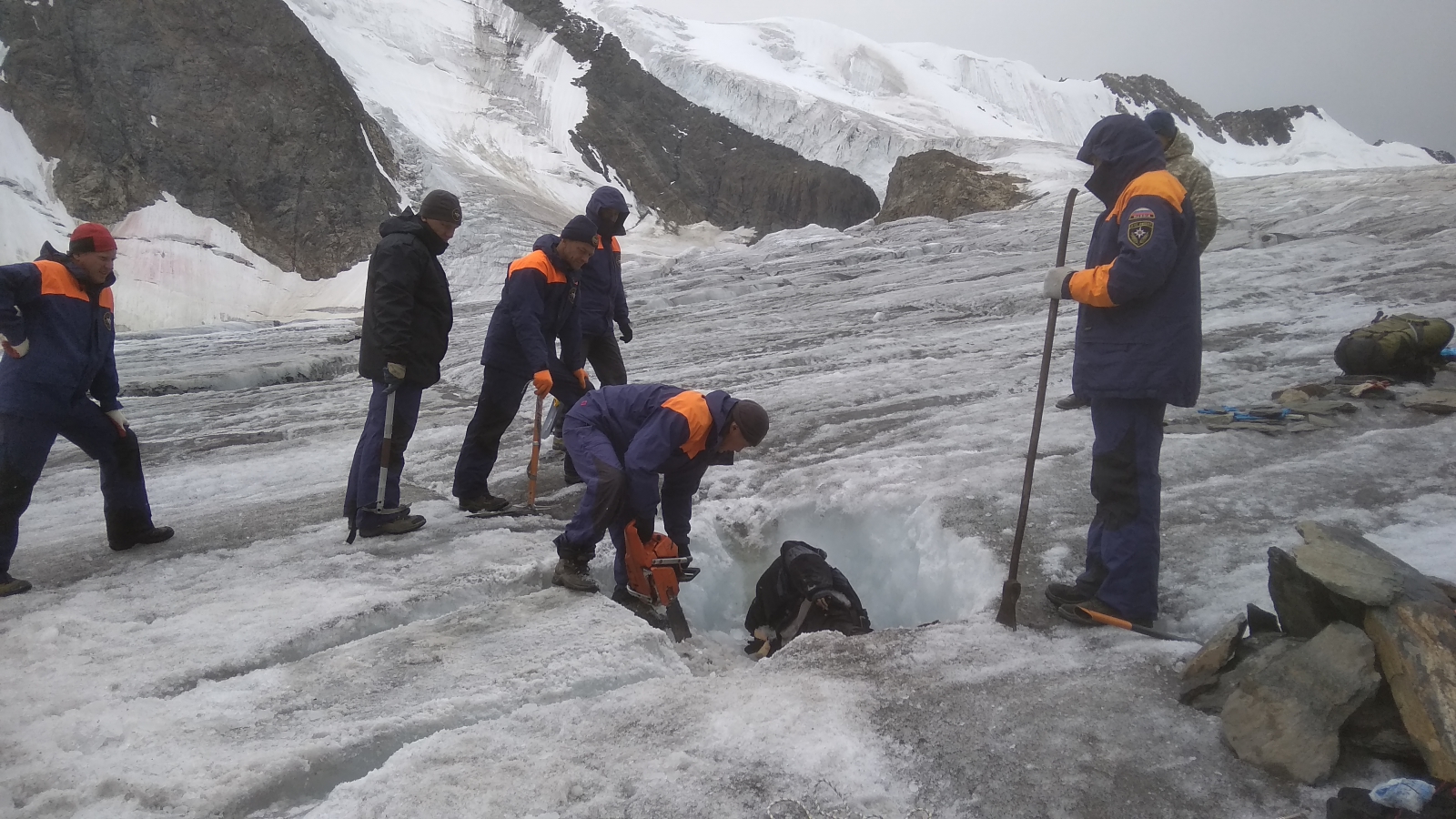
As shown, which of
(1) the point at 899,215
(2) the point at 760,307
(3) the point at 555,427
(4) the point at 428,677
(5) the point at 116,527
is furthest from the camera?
(1) the point at 899,215

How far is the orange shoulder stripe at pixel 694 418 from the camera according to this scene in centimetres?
341

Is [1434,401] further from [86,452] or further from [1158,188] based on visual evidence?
[86,452]

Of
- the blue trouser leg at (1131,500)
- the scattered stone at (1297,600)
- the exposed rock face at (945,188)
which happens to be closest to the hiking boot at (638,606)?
the blue trouser leg at (1131,500)

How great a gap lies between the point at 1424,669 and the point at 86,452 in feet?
16.7

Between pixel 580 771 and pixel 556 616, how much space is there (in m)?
1.06

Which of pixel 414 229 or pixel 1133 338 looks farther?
pixel 414 229

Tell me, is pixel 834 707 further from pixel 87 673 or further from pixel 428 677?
pixel 87 673

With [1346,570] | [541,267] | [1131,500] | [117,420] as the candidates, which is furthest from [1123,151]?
[117,420]

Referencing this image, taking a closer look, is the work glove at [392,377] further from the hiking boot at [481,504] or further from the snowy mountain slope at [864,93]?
the snowy mountain slope at [864,93]

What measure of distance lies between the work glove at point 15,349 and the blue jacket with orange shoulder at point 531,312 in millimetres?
1885

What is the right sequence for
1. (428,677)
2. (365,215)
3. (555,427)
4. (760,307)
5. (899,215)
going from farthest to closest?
(365,215), (899,215), (760,307), (555,427), (428,677)

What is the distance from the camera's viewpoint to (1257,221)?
13383 millimetres

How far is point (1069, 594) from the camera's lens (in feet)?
10.5

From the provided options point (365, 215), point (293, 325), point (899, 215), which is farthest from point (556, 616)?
point (365, 215)
